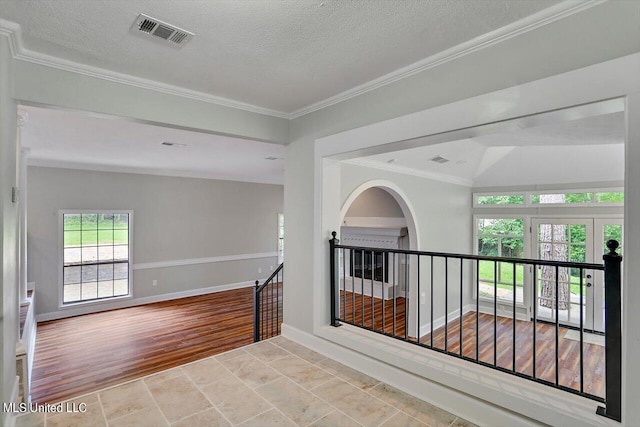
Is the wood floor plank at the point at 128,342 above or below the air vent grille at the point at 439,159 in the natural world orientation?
below

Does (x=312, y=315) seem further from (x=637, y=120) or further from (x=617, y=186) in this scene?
(x=617, y=186)

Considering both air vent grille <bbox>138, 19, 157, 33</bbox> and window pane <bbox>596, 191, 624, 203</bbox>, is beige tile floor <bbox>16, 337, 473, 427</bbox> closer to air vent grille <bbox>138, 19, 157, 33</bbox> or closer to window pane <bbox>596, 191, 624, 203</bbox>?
air vent grille <bbox>138, 19, 157, 33</bbox>

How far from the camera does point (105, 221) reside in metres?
6.86

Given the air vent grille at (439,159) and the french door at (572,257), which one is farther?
the french door at (572,257)

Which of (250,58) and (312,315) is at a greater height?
(250,58)

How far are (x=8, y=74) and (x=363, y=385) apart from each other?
3023mm

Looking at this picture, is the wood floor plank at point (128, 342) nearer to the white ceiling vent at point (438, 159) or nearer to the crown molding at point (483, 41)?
the white ceiling vent at point (438, 159)

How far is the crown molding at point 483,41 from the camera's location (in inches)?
63.3

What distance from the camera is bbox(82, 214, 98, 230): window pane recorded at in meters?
6.60

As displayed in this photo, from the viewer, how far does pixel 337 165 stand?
3193 millimetres

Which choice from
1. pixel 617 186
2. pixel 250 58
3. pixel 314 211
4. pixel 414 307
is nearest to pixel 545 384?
pixel 314 211

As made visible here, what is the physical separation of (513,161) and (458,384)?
580 cm

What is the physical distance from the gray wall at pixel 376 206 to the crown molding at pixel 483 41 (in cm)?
479

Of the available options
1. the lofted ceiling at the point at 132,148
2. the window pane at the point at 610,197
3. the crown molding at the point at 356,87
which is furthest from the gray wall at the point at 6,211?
the window pane at the point at 610,197
